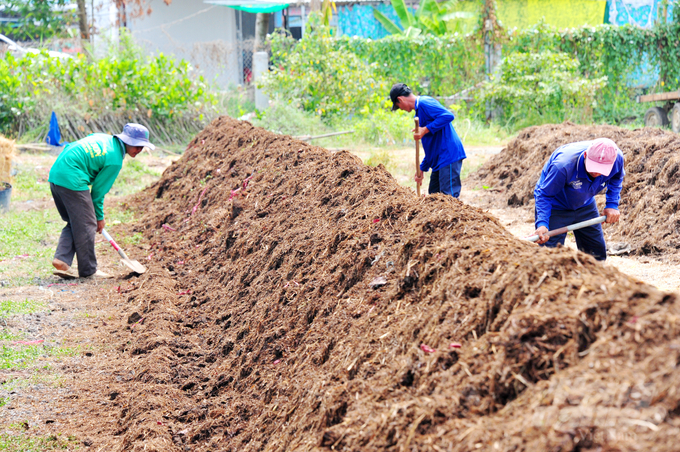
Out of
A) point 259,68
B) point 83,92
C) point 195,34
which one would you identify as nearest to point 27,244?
point 83,92

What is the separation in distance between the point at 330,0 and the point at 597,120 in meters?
9.06

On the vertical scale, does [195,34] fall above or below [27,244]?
above

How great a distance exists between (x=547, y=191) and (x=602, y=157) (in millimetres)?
549

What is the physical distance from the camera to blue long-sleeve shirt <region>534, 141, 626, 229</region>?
4875 mm

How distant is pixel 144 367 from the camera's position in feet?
14.2

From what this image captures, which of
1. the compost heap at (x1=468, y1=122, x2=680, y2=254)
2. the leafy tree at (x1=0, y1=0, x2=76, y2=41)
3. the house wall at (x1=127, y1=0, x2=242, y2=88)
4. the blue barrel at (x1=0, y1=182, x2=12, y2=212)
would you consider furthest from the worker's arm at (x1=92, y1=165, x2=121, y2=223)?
the leafy tree at (x1=0, y1=0, x2=76, y2=41)

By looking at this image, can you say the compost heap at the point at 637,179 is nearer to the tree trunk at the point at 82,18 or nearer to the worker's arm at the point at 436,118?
the worker's arm at the point at 436,118

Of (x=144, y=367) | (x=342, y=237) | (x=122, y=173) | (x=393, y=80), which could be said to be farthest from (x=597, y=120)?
(x=144, y=367)

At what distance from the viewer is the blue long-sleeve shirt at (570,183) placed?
4.88 metres

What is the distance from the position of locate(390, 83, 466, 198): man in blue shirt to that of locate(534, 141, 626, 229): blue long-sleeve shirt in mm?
1558

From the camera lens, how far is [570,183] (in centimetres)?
493

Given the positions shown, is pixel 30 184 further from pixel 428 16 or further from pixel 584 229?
pixel 428 16

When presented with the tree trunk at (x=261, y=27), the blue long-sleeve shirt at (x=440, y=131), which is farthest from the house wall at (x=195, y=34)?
the blue long-sleeve shirt at (x=440, y=131)

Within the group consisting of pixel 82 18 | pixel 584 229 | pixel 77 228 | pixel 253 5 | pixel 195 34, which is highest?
pixel 253 5
